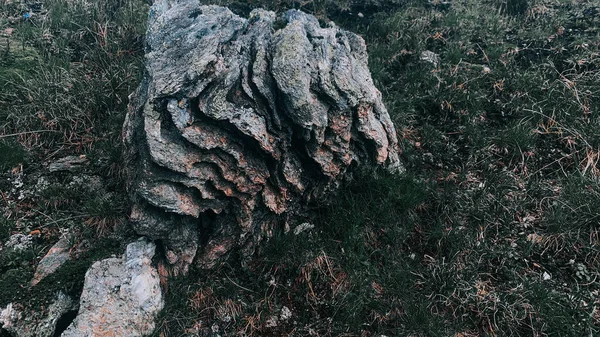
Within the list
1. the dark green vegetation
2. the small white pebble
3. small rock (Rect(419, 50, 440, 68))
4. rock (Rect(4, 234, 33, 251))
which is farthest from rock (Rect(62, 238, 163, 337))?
small rock (Rect(419, 50, 440, 68))

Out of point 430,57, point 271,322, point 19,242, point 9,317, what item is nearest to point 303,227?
point 271,322

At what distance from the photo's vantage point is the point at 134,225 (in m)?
3.81

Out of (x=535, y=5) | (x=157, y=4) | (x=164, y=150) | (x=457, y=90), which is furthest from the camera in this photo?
(x=535, y=5)

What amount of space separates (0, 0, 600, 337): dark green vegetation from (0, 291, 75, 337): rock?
0.44m

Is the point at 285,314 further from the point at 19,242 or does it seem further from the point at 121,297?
the point at 19,242

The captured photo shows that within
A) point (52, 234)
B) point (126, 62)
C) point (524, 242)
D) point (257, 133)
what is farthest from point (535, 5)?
point (52, 234)

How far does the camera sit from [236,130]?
3771 millimetres

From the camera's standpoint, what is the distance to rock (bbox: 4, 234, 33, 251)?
4.08m

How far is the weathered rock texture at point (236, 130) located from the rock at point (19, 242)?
4.10 ft

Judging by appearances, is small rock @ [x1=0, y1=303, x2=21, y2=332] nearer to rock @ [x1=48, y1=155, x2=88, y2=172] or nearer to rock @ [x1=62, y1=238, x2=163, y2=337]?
rock @ [x1=62, y1=238, x2=163, y2=337]

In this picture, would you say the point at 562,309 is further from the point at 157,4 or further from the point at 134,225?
the point at 157,4

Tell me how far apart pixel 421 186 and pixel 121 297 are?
3.12m

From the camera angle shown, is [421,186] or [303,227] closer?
[303,227]

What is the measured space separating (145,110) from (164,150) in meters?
0.38
